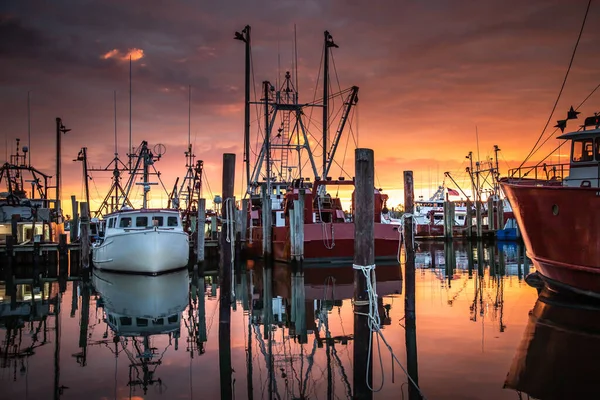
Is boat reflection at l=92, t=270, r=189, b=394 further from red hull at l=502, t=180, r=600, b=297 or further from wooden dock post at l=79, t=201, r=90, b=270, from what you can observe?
red hull at l=502, t=180, r=600, b=297

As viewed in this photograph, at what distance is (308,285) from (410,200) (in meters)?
5.34

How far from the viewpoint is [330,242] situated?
1006 inches

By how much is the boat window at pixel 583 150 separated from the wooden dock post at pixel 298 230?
1152 centimetres

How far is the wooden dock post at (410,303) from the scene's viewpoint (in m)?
8.73

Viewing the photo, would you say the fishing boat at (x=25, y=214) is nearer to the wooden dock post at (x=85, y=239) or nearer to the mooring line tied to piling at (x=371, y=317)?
the wooden dock post at (x=85, y=239)

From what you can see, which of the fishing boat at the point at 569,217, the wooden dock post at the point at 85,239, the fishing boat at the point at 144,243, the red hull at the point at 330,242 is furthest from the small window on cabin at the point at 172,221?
the fishing boat at the point at 569,217

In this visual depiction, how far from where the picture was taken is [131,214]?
80.2 feet

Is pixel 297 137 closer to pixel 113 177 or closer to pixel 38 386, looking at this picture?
pixel 113 177

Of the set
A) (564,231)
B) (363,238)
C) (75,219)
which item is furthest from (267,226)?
(363,238)

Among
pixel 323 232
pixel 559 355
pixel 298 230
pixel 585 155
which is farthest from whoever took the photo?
pixel 323 232

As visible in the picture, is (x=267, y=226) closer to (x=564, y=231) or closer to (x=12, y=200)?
(x=564, y=231)

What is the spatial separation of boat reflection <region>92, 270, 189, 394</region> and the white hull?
18.3 inches

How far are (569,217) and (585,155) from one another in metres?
3.40

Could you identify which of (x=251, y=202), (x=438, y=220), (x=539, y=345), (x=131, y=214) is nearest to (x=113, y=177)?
(x=251, y=202)
